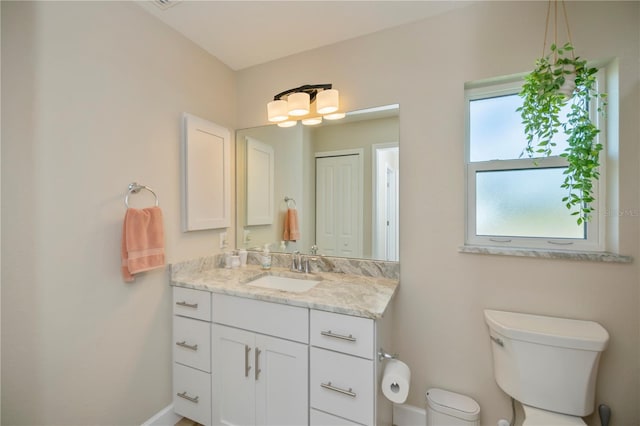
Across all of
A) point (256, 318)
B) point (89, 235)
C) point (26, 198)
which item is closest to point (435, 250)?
point (256, 318)

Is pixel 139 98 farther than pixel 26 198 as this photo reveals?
Yes

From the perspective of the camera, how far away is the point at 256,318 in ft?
4.57

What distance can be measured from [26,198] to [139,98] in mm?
746

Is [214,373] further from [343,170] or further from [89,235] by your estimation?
[343,170]

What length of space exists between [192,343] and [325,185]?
1.31 metres

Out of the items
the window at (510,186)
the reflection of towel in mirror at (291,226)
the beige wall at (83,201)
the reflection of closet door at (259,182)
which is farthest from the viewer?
the reflection of closet door at (259,182)

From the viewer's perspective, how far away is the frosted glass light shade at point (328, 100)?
5.60 ft

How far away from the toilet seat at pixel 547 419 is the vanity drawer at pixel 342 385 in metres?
0.71

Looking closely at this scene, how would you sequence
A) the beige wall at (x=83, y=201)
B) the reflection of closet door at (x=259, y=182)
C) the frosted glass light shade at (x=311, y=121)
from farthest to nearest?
1. the reflection of closet door at (x=259, y=182)
2. the frosted glass light shade at (x=311, y=121)
3. the beige wall at (x=83, y=201)

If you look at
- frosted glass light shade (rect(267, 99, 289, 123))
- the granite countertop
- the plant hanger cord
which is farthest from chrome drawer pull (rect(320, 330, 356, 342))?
the plant hanger cord

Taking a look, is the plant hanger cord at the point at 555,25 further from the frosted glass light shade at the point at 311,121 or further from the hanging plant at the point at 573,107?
the frosted glass light shade at the point at 311,121

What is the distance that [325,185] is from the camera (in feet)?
6.07

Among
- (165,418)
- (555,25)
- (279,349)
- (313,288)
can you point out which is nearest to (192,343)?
(165,418)

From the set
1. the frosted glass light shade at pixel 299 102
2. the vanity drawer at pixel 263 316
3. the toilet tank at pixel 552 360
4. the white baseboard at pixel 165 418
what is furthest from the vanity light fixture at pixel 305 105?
the white baseboard at pixel 165 418
